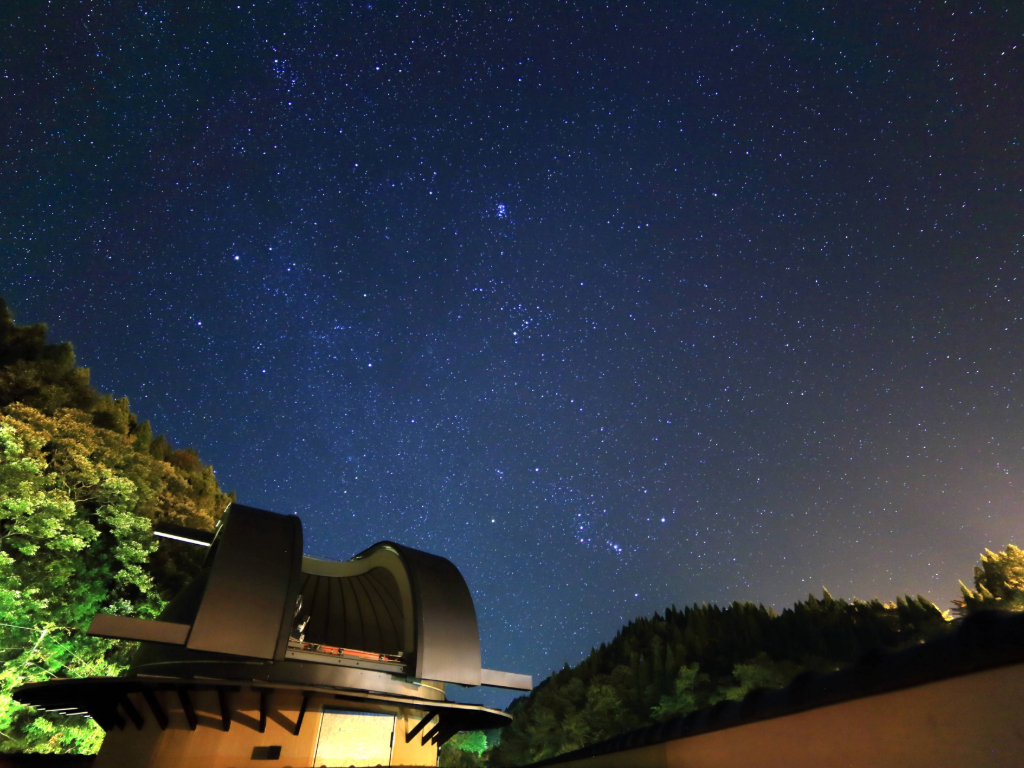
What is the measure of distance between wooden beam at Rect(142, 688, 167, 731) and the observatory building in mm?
22

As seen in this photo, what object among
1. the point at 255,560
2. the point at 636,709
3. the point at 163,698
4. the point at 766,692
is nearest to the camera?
the point at 766,692

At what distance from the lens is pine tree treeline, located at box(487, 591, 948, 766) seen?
3503cm

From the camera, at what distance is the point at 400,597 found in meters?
13.3

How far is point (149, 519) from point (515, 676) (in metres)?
16.3

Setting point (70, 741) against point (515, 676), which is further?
point (70, 741)

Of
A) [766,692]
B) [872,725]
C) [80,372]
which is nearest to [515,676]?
[766,692]

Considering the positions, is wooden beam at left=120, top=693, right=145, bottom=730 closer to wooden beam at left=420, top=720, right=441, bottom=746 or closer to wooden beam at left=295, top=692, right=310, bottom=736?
wooden beam at left=295, top=692, right=310, bottom=736

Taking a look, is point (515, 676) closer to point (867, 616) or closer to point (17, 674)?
point (17, 674)

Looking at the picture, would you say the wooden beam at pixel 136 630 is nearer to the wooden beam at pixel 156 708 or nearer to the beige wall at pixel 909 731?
the wooden beam at pixel 156 708

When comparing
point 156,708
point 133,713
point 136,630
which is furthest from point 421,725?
point 136,630

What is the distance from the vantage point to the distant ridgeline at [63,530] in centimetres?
1561

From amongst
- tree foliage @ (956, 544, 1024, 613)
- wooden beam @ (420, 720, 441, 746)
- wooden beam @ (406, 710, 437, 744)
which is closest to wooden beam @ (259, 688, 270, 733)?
wooden beam @ (406, 710, 437, 744)

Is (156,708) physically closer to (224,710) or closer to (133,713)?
(133,713)

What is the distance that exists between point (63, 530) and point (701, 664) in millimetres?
41478
